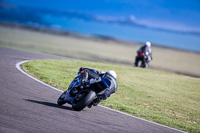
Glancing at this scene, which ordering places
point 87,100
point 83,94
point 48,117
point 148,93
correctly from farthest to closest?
1. point 148,93
2. point 83,94
3. point 87,100
4. point 48,117

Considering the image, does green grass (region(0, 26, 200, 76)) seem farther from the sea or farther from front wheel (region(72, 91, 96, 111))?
the sea

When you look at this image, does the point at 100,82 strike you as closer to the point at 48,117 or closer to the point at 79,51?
the point at 48,117

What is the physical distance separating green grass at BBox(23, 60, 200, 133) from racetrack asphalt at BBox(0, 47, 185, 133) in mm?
1058

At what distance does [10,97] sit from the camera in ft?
32.2

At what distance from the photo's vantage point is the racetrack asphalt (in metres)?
8.00

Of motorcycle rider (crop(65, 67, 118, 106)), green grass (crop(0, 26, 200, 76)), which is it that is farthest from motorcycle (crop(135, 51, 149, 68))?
motorcycle rider (crop(65, 67, 118, 106))

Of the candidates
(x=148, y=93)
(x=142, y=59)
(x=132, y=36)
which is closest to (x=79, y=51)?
(x=142, y=59)

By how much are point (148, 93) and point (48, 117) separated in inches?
247

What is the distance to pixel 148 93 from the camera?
14258 millimetres

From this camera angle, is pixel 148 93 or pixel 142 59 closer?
pixel 148 93

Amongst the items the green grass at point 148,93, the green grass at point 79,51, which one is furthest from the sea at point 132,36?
the green grass at point 148,93

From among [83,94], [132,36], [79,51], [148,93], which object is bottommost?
[148,93]

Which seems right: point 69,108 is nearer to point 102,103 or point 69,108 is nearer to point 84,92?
point 84,92

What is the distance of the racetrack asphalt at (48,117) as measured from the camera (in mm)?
8000
